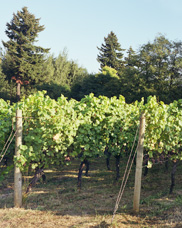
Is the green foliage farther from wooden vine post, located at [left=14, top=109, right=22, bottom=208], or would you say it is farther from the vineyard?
wooden vine post, located at [left=14, top=109, right=22, bottom=208]

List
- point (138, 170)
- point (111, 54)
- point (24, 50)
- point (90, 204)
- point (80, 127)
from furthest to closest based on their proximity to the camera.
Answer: point (111, 54) < point (24, 50) < point (80, 127) < point (90, 204) < point (138, 170)

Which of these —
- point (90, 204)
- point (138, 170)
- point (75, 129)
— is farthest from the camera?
point (75, 129)

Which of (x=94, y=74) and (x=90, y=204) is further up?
(x=94, y=74)

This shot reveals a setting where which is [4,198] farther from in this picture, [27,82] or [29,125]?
[27,82]

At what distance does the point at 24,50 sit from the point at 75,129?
115ft

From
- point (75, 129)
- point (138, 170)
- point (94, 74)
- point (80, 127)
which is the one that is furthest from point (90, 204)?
point (94, 74)

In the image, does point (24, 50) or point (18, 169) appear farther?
point (24, 50)

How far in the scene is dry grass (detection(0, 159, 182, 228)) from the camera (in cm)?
619

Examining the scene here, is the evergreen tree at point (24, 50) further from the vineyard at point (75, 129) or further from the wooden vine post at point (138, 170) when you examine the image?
the wooden vine post at point (138, 170)

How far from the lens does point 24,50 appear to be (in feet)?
130

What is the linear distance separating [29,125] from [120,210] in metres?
4.07

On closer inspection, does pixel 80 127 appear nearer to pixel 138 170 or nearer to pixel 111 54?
pixel 138 170

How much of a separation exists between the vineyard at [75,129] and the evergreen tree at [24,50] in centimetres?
3093

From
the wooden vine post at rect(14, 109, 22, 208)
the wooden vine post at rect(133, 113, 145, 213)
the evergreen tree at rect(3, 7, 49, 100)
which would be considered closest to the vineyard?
the wooden vine post at rect(14, 109, 22, 208)
